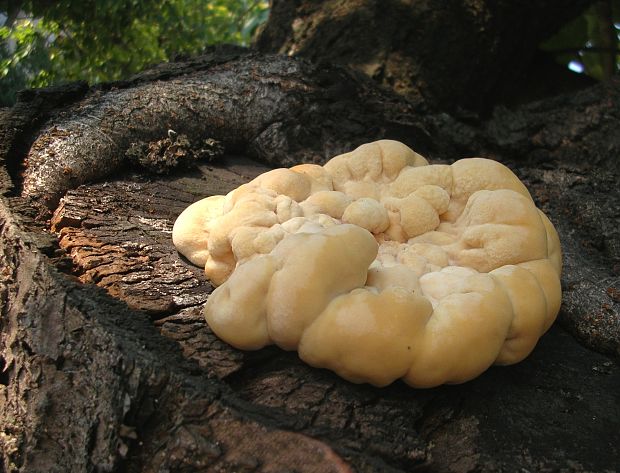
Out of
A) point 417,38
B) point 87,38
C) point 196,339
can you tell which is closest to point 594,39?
point 417,38

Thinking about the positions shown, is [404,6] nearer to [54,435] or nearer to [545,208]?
[545,208]

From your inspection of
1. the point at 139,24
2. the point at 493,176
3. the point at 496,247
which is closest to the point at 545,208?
the point at 493,176

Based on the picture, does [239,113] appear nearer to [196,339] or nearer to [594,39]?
[196,339]

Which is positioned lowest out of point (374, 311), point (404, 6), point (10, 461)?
point (10, 461)

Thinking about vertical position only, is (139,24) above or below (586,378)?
above

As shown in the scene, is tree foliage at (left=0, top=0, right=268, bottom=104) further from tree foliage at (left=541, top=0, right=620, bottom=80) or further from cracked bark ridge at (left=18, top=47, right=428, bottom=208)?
tree foliage at (left=541, top=0, right=620, bottom=80)

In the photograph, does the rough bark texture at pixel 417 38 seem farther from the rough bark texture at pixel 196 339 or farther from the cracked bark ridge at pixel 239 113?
the rough bark texture at pixel 196 339
